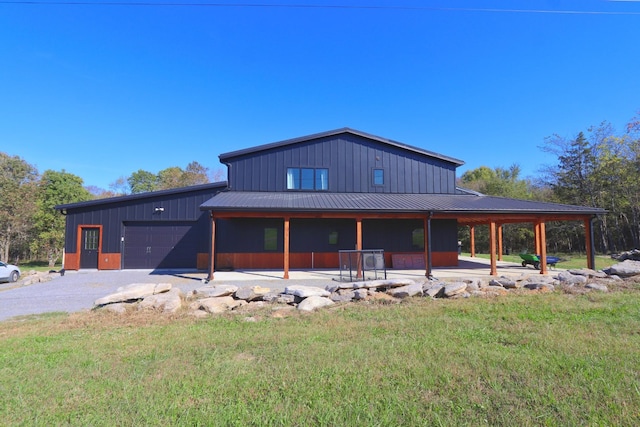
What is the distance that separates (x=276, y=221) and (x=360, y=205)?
14.0 feet

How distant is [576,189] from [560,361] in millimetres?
30266

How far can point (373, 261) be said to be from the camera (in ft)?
31.9

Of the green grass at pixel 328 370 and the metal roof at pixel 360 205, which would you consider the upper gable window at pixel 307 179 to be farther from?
the green grass at pixel 328 370

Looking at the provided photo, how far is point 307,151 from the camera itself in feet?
50.3

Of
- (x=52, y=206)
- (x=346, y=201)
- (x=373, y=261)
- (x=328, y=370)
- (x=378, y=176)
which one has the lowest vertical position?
(x=328, y=370)

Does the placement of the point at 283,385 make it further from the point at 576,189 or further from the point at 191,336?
the point at 576,189

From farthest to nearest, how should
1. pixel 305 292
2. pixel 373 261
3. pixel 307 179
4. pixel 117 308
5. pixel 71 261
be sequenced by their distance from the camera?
1. pixel 307 179
2. pixel 71 261
3. pixel 373 261
4. pixel 305 292
5. pixel 117 308

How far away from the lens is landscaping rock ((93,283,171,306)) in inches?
260

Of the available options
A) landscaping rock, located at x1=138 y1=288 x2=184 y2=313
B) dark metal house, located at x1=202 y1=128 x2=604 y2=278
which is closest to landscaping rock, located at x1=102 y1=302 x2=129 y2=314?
landscaping rock, located at x1=138 y1=288 x2=184 y2=313

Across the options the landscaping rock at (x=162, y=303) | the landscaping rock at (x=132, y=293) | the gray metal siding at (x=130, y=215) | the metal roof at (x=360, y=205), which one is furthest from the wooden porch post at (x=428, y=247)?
the gray metal siding at (x=130, y=215)

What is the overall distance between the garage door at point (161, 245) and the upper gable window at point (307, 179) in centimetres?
522

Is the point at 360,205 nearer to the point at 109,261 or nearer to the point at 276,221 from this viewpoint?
the point at 276,221

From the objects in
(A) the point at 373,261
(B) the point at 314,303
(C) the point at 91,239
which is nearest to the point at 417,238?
(A) the point at 373,261

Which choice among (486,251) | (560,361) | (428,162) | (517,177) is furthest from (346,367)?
(517,177)
